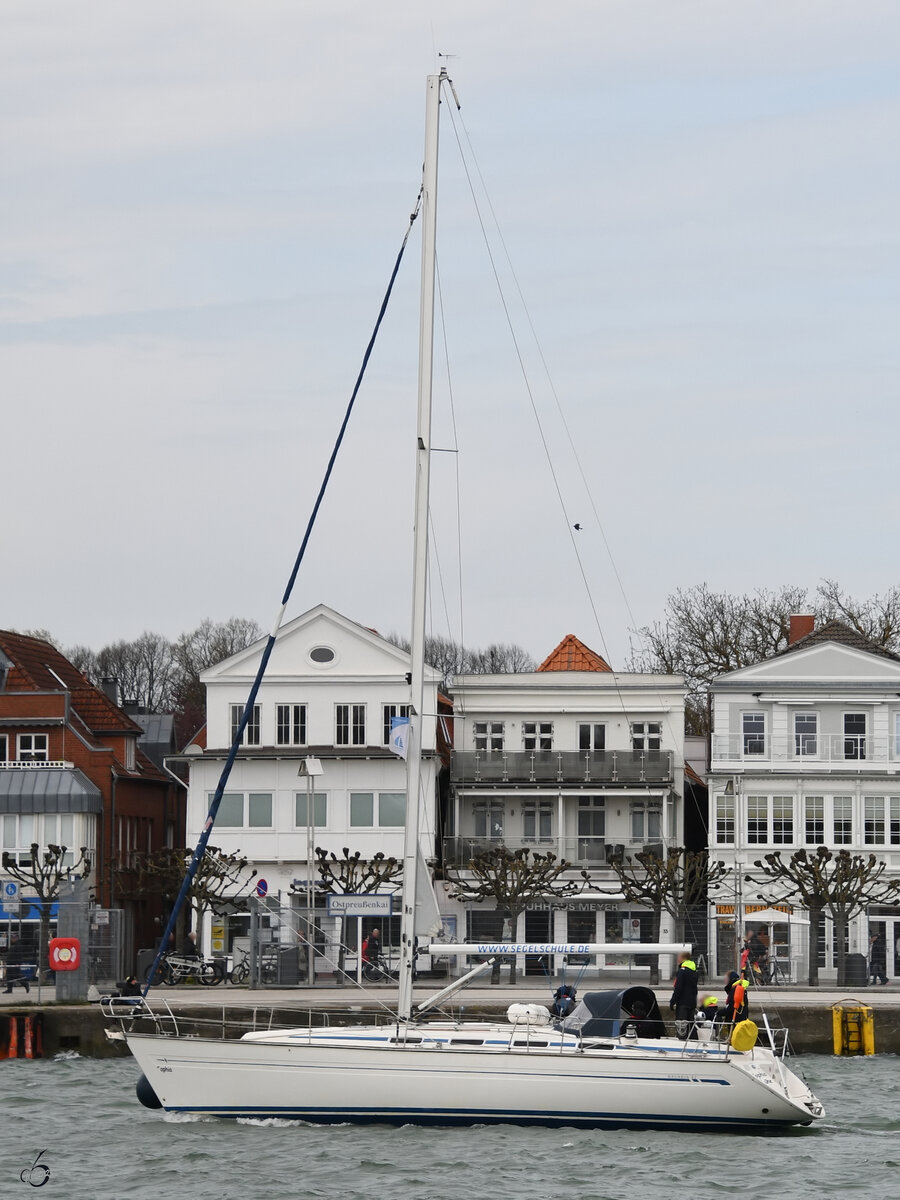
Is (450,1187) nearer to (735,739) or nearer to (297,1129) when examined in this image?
(297,1129)

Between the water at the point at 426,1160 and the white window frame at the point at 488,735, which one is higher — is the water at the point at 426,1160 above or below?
below

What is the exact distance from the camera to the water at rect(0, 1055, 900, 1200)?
2542 cm

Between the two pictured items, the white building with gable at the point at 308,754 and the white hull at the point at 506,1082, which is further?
the white building with gable at the point at 308,754

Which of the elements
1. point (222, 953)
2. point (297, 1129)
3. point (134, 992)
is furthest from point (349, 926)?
point (297, 1129)

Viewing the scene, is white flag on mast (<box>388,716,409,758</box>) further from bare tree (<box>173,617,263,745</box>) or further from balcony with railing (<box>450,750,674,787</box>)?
bare tree (<box>173,617,263,745</box>)

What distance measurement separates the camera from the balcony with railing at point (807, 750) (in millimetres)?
66688

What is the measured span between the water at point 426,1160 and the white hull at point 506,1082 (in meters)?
0.30

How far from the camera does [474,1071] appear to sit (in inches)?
1139

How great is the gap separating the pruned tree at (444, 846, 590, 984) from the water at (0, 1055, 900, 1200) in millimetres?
27780

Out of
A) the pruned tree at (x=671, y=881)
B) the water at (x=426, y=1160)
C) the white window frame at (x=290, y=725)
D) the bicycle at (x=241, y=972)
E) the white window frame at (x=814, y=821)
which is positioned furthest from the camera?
the white window frame at (x=290, y=725)

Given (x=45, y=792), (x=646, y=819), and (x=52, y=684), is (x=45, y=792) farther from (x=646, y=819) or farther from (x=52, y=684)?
(x=646, y=819)

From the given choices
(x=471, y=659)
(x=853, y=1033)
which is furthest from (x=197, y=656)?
(x=853, y=1033)

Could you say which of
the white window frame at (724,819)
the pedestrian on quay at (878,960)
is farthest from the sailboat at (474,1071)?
the white window frame at (724,819)

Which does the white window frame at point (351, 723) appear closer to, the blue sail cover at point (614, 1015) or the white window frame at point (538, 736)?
the white window frame at point (538, 736)
